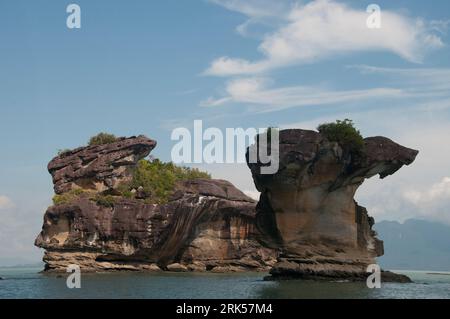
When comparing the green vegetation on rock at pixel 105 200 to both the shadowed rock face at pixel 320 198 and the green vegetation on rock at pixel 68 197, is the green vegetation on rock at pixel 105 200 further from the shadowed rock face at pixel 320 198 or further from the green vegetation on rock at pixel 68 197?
the shadowed rock face at pixel 320 198

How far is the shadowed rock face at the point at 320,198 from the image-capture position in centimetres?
4347

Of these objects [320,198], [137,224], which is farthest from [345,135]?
[137,224]

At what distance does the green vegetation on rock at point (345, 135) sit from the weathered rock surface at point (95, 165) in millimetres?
29223

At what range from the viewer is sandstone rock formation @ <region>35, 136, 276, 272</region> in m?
63.7

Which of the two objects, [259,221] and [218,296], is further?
[259,221]

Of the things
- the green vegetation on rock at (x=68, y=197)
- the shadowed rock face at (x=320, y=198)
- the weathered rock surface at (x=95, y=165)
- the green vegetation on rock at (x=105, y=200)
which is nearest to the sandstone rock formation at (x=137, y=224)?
the weathered rock surface at (x=95, y=165)

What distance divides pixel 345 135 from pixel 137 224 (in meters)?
27.3

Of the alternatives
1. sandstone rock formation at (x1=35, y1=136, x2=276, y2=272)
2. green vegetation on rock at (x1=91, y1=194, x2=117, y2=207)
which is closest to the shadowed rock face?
sandstone rock formation at (x1=35, y1=136, x2=276, y2=272)

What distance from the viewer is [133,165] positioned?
70.8 metres

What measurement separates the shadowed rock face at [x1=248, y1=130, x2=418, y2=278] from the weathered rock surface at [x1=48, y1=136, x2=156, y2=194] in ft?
85.0
